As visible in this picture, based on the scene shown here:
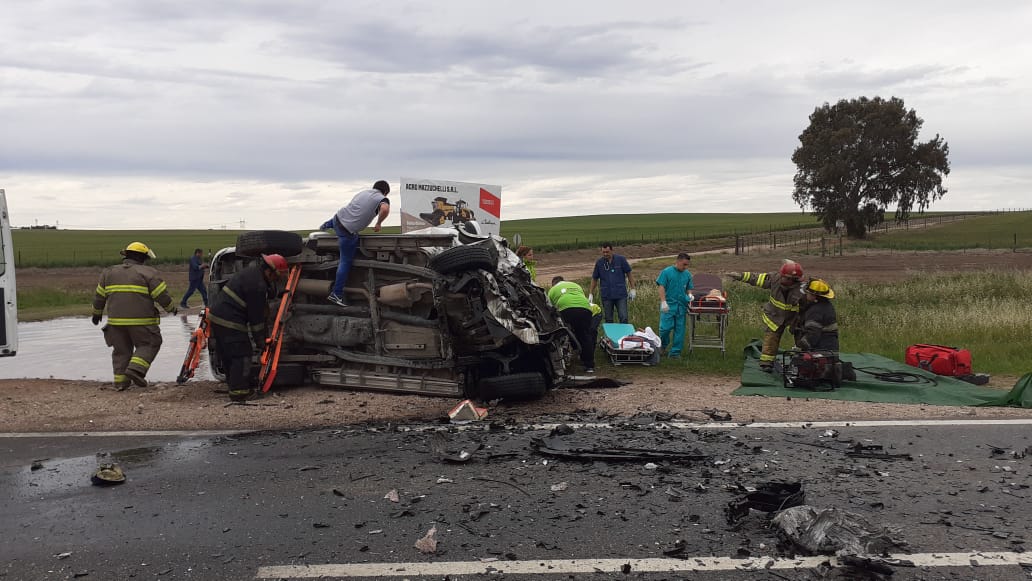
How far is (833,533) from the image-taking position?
4.12 m

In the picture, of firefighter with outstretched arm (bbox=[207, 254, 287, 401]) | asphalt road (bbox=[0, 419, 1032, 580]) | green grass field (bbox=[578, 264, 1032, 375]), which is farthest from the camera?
green grass field (bbox=[578, 264, 1032, 375])

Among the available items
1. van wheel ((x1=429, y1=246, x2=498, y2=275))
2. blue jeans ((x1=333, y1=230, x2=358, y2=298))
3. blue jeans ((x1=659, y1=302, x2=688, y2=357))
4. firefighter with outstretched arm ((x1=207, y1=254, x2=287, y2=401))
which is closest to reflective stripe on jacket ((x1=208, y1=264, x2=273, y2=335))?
firefighter with outstretched arm ((x1=207, y1=254, x2=287, y2=401))

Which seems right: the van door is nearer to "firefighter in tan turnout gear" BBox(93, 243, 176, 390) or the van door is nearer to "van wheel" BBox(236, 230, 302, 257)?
"firefighter in tan turnout gear" BBox(93, 243, 176, 390)

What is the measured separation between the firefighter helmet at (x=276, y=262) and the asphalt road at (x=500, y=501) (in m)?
2.33

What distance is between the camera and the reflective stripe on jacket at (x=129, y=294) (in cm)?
921

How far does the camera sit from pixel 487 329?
8039mm

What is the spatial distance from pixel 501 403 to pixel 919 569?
4741 mm

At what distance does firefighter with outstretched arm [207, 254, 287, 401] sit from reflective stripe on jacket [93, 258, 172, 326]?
1330 millimetres

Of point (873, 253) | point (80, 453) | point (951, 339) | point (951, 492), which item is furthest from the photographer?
point (873, 253)

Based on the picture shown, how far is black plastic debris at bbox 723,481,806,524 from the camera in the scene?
453 cm

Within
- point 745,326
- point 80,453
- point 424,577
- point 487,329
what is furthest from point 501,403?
point 745,326

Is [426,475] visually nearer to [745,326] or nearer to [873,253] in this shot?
[745,326]

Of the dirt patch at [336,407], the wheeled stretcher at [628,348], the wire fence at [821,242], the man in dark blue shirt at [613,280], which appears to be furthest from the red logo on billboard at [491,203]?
the wire fence at [821,242]

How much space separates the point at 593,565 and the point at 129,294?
7389 mm
